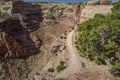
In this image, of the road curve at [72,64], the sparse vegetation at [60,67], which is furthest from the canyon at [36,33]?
the sparse vegetation at [60,67]

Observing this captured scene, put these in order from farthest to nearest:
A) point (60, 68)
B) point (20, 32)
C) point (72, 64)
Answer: point (20, 32)
point (72, 64)
point (60, 68)

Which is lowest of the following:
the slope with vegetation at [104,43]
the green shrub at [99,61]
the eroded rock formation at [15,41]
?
the eroded rock formation at [15,41]

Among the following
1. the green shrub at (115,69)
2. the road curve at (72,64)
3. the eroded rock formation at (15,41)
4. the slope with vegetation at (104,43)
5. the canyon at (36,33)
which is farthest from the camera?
the eroded rock formation at (15,41)

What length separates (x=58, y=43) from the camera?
131 meters

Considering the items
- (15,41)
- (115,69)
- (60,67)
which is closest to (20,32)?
(15,41)

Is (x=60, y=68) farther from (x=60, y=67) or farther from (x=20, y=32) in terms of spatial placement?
(x=20, y=32)

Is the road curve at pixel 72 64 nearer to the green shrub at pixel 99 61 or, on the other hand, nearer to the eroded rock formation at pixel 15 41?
the green shrub at pixel 99 61

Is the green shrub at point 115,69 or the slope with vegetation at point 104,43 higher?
the slope with vegetation at point 104,43

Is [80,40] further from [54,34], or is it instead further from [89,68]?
[54,34]

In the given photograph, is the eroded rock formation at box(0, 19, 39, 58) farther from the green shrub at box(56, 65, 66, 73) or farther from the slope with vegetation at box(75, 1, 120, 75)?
the green shrub at box(56, 65, 66, 73)

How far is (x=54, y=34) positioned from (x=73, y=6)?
2143 cm

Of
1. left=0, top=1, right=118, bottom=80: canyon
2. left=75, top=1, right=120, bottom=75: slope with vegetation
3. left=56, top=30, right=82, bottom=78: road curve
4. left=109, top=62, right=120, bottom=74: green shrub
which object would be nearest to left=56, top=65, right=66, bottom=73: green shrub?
left=56, top=30, right=82, bottom=78: road curve

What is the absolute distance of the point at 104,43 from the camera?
→ 339 feet

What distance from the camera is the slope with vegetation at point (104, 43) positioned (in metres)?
99.0
